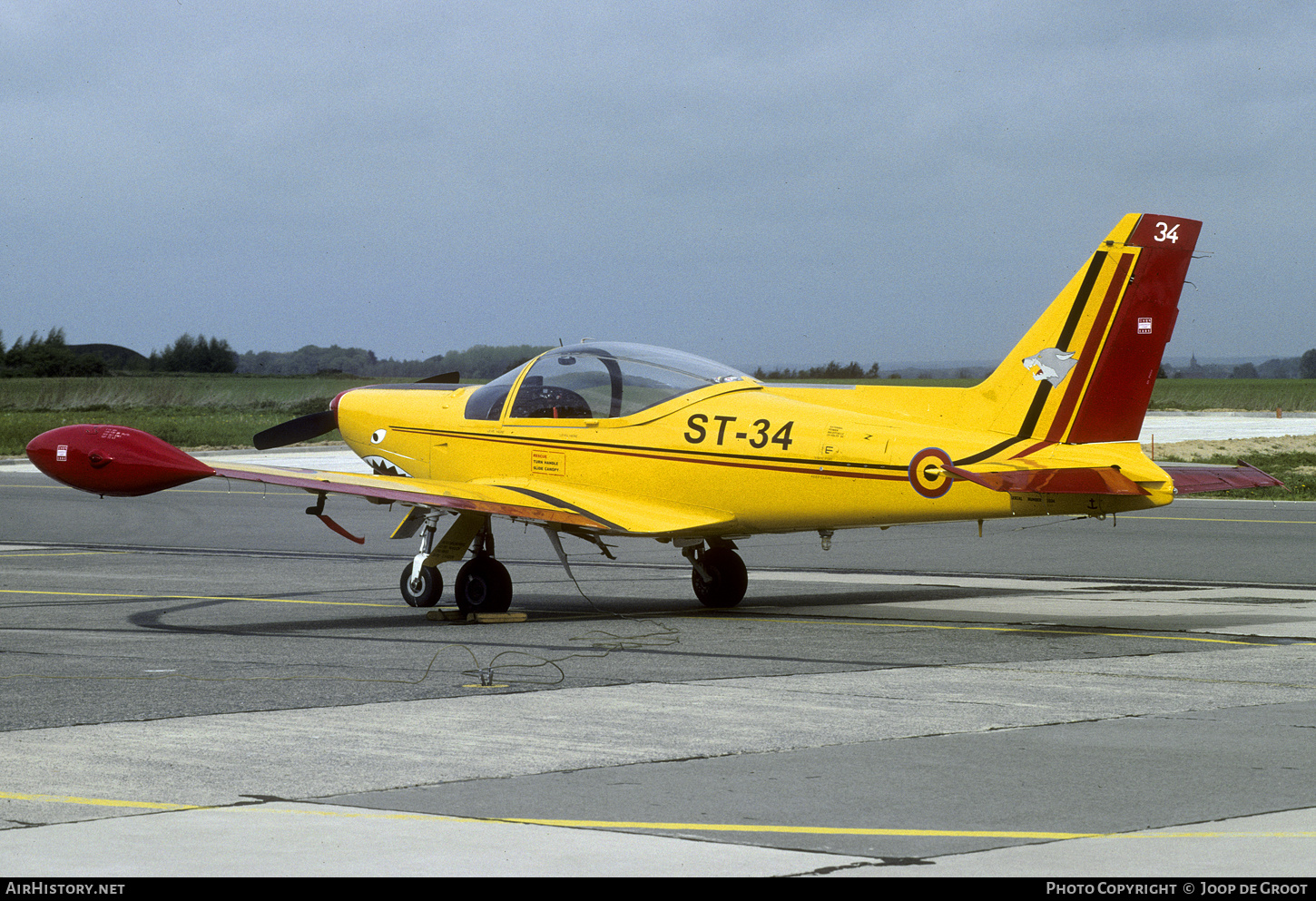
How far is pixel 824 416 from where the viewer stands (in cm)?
1316

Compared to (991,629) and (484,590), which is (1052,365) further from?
(484,590)

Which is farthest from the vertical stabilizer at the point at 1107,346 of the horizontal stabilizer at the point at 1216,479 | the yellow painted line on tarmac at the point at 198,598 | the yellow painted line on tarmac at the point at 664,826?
the yellow painted line on tarmac at the point at 664,826

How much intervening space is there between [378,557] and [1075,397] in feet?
34.6

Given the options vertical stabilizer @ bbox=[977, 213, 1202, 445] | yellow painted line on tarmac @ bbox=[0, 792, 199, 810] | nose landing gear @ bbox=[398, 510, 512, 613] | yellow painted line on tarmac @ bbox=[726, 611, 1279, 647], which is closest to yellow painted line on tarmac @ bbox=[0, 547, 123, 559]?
nose landing gear @ bbox=[398, 510, 512, 613]

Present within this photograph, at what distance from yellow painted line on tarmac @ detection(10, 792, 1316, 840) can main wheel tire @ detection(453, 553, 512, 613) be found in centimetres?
727

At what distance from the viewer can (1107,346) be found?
1267 centimetres

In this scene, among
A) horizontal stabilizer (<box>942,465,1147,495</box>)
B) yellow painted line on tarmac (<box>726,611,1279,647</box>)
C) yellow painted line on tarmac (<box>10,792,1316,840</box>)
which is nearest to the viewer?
yellow painted line on tarmac (<box>10,792,1316,840</box>)

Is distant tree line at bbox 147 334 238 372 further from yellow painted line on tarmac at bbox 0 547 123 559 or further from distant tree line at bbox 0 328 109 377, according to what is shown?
yellow painted line on tarmac at bbox 0 547 123 559

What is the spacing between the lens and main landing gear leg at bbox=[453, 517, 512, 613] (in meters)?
13.7

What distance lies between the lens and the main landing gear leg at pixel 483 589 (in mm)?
13672

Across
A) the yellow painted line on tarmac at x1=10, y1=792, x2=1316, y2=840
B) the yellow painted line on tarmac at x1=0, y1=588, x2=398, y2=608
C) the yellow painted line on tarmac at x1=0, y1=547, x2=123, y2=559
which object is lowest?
the yellow painted line on tarmac at x1=0, y1=547, x2=123, y2=559

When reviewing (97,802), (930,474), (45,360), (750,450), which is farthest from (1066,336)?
(45,360)

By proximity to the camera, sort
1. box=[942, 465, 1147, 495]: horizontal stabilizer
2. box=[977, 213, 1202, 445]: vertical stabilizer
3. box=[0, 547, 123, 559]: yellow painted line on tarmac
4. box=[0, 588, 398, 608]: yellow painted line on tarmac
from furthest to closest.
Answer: box=[0, 547, 123, 559]: yellow painted line on tarmac → box=[0, 588, 398, 608]: yellow painted line on tarmac → box=[977, 213, 1202, 445]: vertical stabilizer → box=[942, 465, 1147, 495]: horizontal stabilizer
